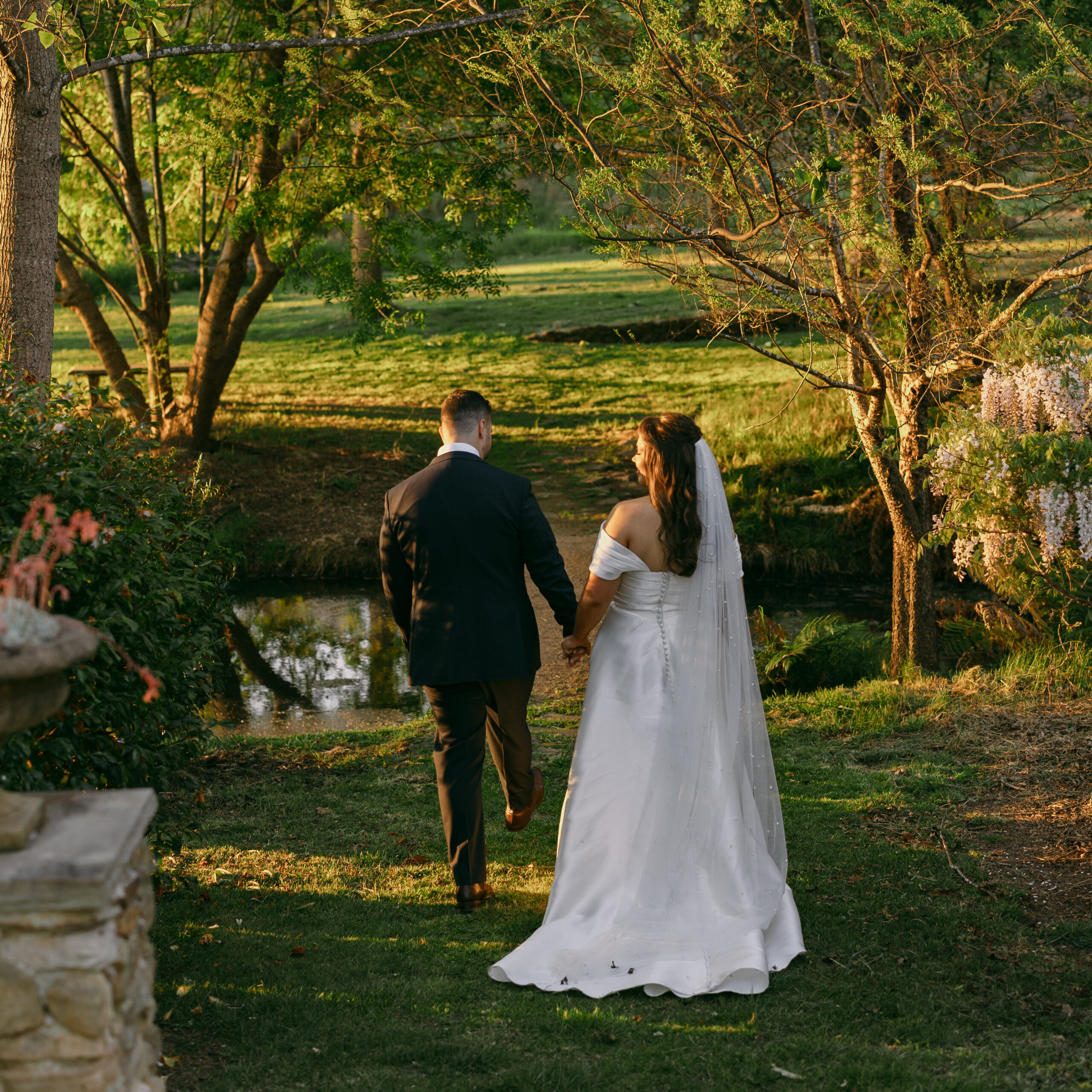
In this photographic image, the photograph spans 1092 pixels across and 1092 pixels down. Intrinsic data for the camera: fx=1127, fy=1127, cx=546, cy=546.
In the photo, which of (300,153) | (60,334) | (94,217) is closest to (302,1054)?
(300,153)

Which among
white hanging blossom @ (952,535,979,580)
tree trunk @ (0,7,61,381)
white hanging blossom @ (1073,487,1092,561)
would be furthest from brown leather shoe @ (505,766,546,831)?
white hanging blossom @ (952,535,979,580)

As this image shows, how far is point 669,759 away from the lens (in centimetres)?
480

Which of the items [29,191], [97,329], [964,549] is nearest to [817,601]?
[964,549]

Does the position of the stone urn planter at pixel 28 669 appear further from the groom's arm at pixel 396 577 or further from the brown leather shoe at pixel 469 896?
the brown leather shoe at pixel 469 896

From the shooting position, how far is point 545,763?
7.23m

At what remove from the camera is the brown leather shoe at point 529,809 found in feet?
17.3

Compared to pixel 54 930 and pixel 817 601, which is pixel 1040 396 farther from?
pixel 54 930

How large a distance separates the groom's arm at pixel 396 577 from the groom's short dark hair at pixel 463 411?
465 millimetres

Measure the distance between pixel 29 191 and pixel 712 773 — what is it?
16.9ft

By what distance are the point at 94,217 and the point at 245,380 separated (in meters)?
6.85

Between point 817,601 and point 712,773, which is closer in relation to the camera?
point 712,773

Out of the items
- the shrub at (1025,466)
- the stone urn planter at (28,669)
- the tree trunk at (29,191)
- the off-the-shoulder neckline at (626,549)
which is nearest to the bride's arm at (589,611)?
the off-the-shoulder neckline at (626,549)

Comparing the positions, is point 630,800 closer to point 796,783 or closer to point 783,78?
point 796,783

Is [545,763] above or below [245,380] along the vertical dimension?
below
